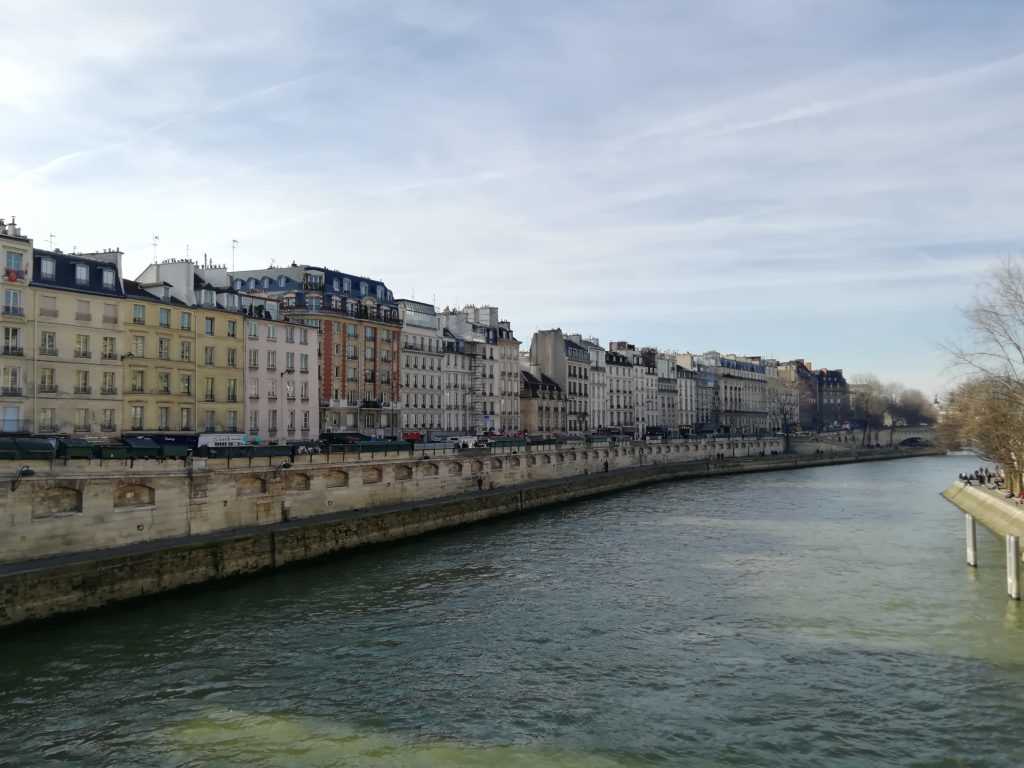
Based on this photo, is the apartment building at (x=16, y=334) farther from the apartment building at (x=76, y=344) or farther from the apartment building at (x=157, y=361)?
the apartment building at (x=157, y=361)

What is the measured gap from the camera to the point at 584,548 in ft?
132

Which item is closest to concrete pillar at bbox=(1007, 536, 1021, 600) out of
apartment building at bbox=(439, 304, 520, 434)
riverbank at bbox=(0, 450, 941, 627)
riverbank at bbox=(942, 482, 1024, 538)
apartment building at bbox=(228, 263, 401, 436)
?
riverbank at bbox=(942, 482, 1024, 538)

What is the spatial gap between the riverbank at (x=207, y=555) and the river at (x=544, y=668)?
90cm

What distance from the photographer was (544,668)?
20.9m

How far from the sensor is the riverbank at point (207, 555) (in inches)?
979

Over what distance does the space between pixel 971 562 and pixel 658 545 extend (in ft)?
43.7

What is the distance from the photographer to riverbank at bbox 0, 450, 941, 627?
24.9 meters

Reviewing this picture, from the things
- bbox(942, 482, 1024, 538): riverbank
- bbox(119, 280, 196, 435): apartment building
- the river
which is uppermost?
bbox(119, 280, 196, 435): apartment building

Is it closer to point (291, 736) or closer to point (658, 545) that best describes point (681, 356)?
point (658, 545)

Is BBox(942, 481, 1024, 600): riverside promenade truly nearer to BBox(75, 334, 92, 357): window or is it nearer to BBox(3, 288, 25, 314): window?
BBox(75, 334, 92, 357): window

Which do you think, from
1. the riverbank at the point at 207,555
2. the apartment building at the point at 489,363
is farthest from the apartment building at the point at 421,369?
the riverbank at the point at 207,555

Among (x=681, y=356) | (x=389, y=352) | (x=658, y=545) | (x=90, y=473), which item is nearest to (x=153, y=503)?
(x=90, y=473)

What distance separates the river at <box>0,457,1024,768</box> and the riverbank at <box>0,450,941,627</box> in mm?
902

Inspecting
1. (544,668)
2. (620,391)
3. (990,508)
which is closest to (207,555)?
(544,668)
